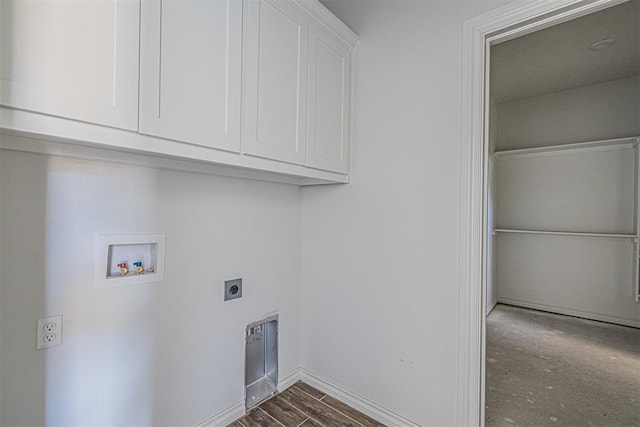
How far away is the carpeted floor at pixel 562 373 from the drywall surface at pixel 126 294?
1.75 m

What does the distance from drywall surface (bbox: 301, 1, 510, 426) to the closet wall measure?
9.11ft

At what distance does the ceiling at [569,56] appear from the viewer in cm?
231

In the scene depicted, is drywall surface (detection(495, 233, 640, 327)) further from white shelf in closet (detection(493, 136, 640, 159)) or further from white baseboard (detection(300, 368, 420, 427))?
white baseboard (detection(300, 368, 420, 427))

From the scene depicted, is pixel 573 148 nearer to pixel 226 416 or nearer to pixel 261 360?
pixel 261 360

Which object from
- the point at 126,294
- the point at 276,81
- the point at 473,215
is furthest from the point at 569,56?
the point at 126,294

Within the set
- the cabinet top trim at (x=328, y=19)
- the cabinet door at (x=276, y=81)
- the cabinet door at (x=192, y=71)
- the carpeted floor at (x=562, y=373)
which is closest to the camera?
the cabinet door at (x=192, y=71)

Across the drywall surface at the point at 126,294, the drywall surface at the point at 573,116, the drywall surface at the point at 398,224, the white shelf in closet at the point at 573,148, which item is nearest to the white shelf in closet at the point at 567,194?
the white shelf in closet at the point at 573,148

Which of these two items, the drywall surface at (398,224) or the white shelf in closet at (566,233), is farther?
the white shelf in closet at (566,233)

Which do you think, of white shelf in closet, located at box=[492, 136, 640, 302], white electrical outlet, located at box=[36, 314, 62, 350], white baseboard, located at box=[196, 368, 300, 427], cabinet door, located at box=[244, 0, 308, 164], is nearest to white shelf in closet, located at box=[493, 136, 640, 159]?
white shelf in closet, located at box=[492, 136, 640, 302]

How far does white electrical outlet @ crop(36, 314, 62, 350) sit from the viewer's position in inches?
42.0

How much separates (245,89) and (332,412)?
1.93 metres

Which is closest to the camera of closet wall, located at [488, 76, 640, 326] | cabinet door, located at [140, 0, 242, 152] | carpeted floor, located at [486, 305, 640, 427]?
cabinet door, located at [140, 0, 242, 152]

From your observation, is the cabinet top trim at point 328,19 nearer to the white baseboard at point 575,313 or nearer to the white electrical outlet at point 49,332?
the white electrical outlet at point 49,332

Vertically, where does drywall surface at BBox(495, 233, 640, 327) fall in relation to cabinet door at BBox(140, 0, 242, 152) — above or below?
below
